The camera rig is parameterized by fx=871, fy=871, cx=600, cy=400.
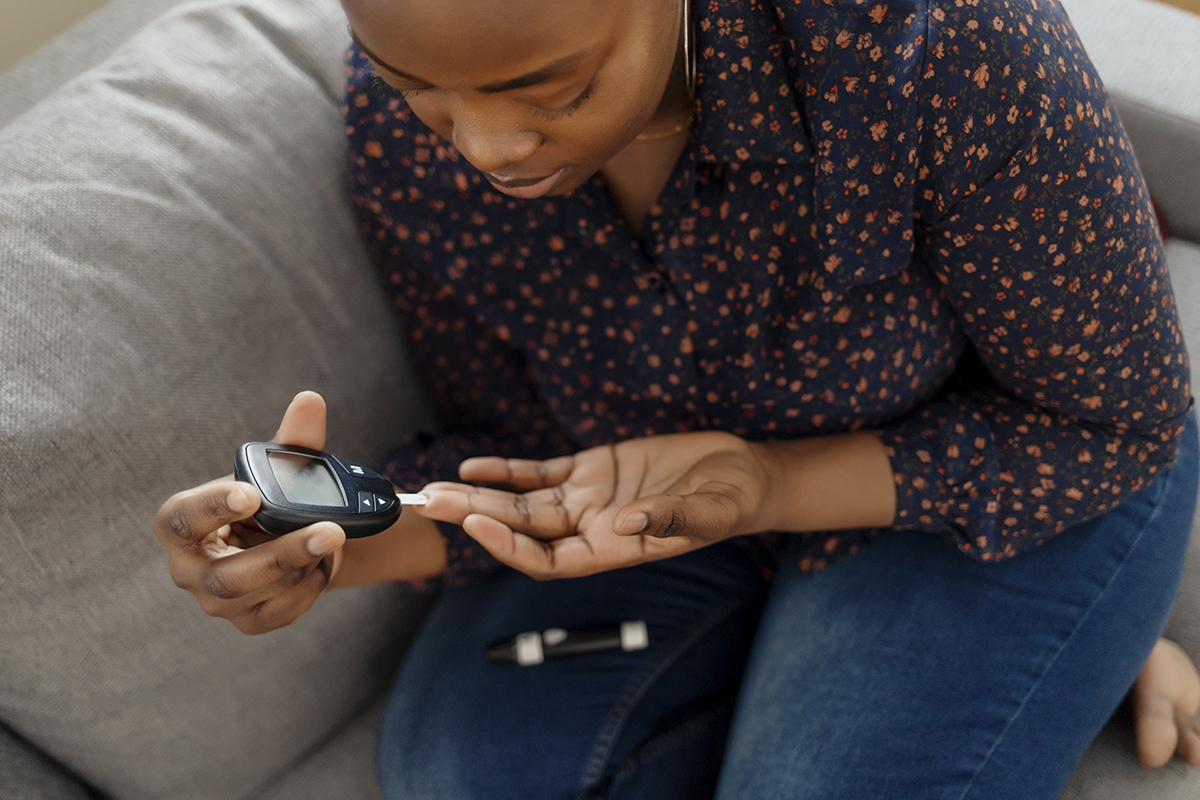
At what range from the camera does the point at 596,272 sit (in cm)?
86

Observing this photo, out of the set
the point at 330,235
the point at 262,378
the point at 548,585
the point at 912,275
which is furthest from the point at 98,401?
the point at 912,275

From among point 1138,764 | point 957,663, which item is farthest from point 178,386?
point 1138,764

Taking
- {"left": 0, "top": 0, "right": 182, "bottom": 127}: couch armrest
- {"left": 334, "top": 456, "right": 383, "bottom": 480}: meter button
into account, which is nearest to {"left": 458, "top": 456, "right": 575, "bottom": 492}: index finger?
{"left": 334, "top": 456, "right": 383, "bottom": 480}: meter button

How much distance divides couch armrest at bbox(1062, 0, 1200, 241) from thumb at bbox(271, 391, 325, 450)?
104 cm

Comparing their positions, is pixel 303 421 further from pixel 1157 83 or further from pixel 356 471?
pixel 1157 83

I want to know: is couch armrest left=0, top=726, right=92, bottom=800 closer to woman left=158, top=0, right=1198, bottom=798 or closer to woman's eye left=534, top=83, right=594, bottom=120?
woman left=158, top=0, right=1198, bottom=798

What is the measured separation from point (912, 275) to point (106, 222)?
74 centimetres

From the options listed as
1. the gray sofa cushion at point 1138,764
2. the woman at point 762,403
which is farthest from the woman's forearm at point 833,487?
the gray sofa cushion at point 1138,764

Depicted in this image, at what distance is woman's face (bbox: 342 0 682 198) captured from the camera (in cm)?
50

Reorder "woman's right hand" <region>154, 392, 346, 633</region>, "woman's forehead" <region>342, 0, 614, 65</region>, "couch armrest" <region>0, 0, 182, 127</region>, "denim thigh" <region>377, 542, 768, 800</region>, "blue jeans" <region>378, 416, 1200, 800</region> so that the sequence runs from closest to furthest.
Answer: "woman's forehead" <region>342, 0, 614, 65</region> < "woman's right hand" <region>154, 392, 346, 633</region> < "blue jeans" <region>378, 416, 1200, 800</region> < "denim thigh" <region>377, 542, 768, 800</region> < "couch armrest" <region>0, 0, 182, 127</region>

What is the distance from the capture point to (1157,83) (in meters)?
1.10

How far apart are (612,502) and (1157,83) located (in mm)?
893

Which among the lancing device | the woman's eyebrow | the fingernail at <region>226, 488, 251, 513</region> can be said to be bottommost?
the lancing device

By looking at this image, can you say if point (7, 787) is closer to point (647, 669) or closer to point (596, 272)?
point (647, 669)
